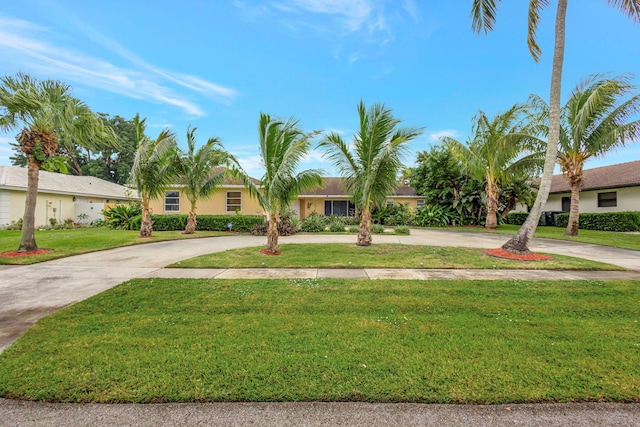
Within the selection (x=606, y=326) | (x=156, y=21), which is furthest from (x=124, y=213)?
(x=606, y=326)

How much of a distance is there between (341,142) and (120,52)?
1049 centimetres

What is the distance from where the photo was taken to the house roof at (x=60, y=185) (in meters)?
16.3

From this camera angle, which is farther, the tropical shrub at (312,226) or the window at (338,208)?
the window at (338,208)

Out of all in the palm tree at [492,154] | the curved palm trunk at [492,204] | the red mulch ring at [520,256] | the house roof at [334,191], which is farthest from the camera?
the house roof at [334,191]

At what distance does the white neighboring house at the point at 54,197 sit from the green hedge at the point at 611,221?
109ft

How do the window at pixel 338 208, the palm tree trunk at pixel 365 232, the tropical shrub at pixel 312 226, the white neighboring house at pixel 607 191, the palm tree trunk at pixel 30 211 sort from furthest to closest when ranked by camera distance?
the window at pixel 338 208 → the white neighboring house at pixel 607 191 → the tropical shrub at pixel 312 226 → the palm tree trunk at pixel 365 232 → the palm tree trunk at pixel 30 211

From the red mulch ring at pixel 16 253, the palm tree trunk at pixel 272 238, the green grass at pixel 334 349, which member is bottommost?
the green grass at pixel 334 349

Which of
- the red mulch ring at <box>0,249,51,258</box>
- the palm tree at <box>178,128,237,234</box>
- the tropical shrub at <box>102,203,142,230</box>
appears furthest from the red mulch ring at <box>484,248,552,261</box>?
the tropical shrub at <box>102,203,142,230</box>

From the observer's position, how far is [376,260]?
25.7ft

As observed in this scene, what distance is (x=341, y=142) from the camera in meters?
9.58

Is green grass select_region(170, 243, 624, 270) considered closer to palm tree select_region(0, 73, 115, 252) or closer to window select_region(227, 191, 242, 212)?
palm tree select_region(0, 73, 115, 252)

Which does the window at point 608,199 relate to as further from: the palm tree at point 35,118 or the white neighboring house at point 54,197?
the white neighboring house at point 54,197

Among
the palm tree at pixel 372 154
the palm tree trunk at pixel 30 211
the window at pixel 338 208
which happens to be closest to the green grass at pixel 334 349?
the palm tree at pixel 372 154

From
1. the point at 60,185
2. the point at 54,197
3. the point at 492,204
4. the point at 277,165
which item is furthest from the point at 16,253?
the point at 492,204
